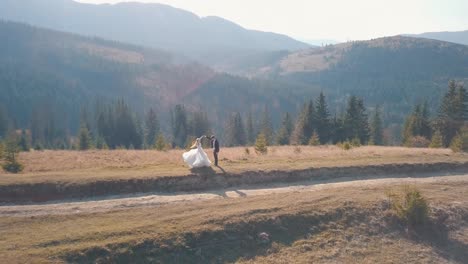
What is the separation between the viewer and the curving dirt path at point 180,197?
17.1 meters

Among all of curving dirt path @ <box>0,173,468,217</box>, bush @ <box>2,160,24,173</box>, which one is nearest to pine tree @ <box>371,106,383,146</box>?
curving dirt path @ <box>0,173,468,217</box>

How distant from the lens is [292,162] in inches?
1056

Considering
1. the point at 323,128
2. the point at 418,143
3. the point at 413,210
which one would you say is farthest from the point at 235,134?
the point at 413,210

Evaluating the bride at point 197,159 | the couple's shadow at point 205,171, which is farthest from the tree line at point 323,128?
the couple's shadow at point 205,171

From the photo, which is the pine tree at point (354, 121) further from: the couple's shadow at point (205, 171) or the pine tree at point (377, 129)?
the couple's shadow at point (205, 171)

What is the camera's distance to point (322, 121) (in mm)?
64750

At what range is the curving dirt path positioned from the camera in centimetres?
1714

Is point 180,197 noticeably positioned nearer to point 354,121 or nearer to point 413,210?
point 413,210

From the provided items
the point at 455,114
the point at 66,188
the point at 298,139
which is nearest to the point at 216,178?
A: the point at 66,188

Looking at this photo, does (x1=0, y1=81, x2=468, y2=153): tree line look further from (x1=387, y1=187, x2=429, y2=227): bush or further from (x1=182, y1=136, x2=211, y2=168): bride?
(x1=387, y1=187, x2=429, y2=227): bush

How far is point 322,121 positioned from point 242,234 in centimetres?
5152

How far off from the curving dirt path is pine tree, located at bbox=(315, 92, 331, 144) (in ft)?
126

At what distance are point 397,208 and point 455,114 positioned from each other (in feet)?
154

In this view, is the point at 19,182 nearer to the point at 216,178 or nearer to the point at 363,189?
the point at 216,178
